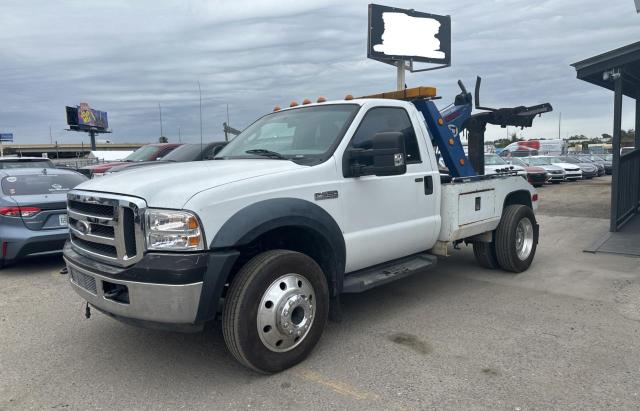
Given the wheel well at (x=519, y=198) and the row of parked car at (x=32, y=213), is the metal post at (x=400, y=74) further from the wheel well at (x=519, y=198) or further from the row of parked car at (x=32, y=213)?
the row of parked car at (x=32, y=213)

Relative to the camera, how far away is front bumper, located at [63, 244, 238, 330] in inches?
122

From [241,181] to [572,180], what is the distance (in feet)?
81.8

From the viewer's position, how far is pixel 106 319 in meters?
4.85

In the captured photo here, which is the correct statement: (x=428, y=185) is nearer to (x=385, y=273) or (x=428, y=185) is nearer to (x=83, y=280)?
(x=385, y=273)

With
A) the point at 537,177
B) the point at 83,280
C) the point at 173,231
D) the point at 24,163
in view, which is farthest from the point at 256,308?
the point at 537,177

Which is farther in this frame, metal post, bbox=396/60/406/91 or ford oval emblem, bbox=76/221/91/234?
metal post, bbox=396/60/406/91

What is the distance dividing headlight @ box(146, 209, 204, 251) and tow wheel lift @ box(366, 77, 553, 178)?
3074 mm

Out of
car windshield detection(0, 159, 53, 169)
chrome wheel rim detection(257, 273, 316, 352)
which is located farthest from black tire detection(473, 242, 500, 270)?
car windshield detection(0, 159, 53, 169)

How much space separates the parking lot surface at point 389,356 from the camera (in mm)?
3262

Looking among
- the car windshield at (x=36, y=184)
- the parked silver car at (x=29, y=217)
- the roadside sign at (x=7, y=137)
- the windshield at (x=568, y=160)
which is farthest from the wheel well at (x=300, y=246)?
the roadside sign at (x=7, y=137)

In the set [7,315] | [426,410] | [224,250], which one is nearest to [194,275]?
[224,250]

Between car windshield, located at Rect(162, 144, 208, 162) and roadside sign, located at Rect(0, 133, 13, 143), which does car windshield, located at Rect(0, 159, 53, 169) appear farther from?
roadside sign, located at Rect(0, 133, 13, 143)

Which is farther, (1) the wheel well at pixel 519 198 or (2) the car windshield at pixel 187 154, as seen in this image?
(2) the car windshield at pixel 187 154

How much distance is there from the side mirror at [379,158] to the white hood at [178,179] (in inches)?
19.6
